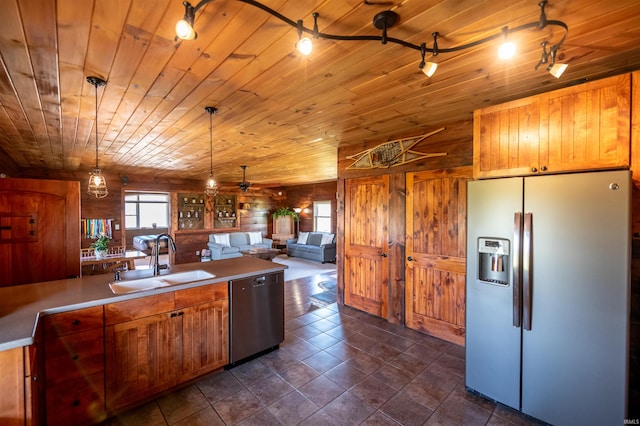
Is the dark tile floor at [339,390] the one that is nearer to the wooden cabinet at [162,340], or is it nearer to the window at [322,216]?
the wooden cabinet at [162,340]

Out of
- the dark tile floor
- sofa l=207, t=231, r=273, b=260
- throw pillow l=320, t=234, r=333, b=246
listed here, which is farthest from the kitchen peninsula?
throw pillow l=320, t=234, r=333, b=246

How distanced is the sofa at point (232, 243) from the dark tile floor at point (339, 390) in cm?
529

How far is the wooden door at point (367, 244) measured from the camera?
376 centimetres

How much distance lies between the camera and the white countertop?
55.6 inches

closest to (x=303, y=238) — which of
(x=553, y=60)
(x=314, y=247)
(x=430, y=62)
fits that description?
(x=314, y=247)

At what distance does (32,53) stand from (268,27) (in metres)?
1.49

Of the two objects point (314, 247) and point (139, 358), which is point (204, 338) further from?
point (314, 247)

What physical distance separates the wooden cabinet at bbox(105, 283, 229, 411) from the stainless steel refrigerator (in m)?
2.21

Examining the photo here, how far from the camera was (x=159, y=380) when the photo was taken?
2156mm

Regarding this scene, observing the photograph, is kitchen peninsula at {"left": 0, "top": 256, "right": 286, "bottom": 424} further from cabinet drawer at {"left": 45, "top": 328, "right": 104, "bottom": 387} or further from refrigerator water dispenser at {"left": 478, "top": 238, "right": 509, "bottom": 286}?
refrigerator water dispenser at {"left": 478, "top": 238, "right": 509, "bottom": 286}

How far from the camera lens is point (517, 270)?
1990 millimetres

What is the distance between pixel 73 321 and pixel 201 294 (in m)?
0.83

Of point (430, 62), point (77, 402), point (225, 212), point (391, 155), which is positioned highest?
point (430, 62)

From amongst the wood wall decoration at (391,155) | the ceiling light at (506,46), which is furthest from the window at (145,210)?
the ceiling light at (506,46)
